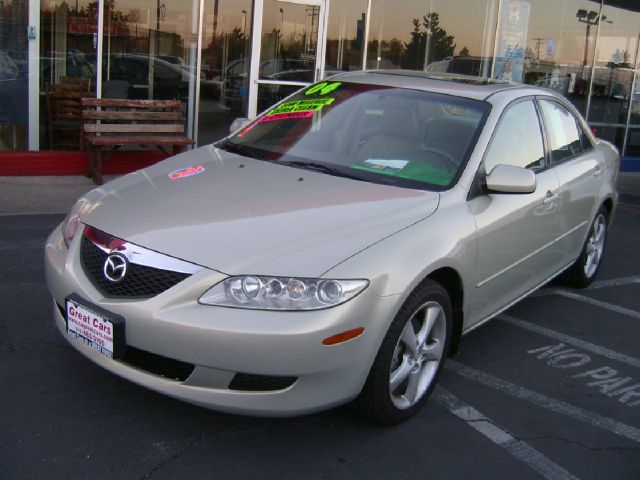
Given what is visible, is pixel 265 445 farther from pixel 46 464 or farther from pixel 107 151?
pixel 107 151

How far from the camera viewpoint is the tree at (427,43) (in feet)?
40.7

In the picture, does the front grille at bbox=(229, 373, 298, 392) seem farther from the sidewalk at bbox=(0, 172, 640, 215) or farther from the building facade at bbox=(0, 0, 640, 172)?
the building facade at bbox=(0, 0, 640, 172)

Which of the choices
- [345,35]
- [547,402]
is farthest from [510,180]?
[345,35]

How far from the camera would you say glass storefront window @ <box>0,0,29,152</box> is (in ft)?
28.0

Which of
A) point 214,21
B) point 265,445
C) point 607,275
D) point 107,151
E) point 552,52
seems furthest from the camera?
point 552,52

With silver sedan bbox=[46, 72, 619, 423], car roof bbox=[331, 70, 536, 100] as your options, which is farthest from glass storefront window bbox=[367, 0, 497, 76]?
silver sedan bbox=[46, 72, 619, 423]

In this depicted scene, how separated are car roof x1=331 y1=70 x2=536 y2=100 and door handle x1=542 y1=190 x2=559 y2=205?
711 mm

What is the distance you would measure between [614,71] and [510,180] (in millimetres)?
11855

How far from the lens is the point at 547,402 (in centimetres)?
385

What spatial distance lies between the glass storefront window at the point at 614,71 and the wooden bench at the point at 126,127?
28.2 feet

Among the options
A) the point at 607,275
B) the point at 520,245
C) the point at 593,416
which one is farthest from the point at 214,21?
→ the point at 593,416

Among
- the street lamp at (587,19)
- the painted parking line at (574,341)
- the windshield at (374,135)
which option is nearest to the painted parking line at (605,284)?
the painted parking line at (574,341)

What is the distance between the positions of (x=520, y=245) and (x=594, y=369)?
0.91 metres

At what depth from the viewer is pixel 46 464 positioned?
115 inches
